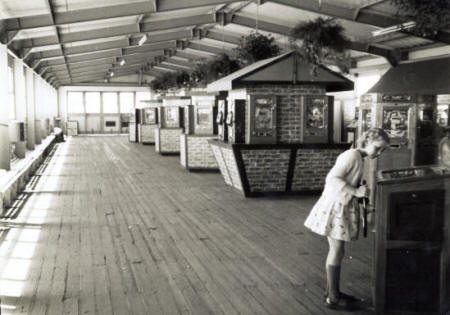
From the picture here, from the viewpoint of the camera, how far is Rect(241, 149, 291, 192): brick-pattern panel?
859cm

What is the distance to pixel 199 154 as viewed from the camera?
40.8 feet

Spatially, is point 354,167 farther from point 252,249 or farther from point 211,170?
point 211,170

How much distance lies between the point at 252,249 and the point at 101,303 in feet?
6.69

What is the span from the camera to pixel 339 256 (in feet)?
12.3

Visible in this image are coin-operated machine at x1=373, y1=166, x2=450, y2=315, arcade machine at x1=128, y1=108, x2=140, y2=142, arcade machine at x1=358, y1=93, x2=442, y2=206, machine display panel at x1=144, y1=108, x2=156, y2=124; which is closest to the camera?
coin-operated machine at x1=373, y1=166, x2=450, y2=315

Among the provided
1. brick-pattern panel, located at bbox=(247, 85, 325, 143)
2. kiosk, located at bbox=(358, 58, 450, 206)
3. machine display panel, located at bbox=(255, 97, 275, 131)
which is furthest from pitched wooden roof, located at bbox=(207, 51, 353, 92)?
kiosk, located at bbox=(358, 58, 450, 206)

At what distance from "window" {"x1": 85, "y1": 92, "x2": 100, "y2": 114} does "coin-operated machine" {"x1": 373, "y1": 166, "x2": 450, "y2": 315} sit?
31.4 meters

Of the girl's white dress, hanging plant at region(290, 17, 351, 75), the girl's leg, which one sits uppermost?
hanging plant at region(290, 17, 351, 75)

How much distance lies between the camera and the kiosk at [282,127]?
860cm

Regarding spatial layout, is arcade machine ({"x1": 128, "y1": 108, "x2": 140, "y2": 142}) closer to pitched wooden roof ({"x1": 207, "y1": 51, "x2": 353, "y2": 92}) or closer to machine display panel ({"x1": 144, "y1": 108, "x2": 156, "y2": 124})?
machine display panel ({"x1": 144, "y1": 108, "x2": 156, "y2": 124})

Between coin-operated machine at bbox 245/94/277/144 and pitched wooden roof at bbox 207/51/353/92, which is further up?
pitched wooden roof at bbox 207/51/353/92

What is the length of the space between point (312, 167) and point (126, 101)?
2654 cm

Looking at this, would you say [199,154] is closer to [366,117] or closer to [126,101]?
[366,117]

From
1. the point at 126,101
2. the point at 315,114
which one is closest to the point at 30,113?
the point at 315,114
